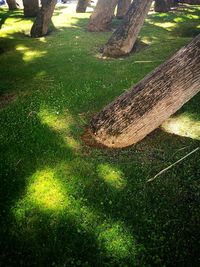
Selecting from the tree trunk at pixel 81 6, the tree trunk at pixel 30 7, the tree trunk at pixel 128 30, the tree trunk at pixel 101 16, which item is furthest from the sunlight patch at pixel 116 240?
the tree trunk at pixel 81 6

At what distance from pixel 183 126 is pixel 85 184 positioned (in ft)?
8.20

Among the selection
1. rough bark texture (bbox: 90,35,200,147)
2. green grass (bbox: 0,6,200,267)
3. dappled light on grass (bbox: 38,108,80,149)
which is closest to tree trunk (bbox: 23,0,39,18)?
green grass (bbox: 0,6,200,267)

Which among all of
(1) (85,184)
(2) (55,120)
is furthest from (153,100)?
(2) (55,120)

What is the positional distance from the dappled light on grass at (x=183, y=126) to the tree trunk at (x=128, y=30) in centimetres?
431

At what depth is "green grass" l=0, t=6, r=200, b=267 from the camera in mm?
3633

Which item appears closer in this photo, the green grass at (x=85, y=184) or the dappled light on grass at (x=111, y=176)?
the green grass at (x=85, y=184)

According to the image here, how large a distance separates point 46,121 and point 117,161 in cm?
197

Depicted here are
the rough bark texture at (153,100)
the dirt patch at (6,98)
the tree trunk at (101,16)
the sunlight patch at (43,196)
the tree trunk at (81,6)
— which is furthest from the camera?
the tree trunk at (81,6)

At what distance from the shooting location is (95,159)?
16.6 feet

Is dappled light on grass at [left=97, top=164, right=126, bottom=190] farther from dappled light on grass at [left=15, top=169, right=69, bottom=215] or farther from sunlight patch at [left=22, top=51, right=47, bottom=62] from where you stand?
sunlight patch at [left=22, top=51, right=47, bottom=62]

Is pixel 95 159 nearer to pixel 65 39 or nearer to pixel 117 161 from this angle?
pixel 117 161

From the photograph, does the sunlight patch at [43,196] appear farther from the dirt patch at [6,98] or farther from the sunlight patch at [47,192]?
the dirt patch at [6,98]

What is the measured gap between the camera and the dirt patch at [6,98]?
6.89 meters

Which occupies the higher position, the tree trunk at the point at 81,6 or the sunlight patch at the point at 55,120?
the tree trunk at the point at 81,6
